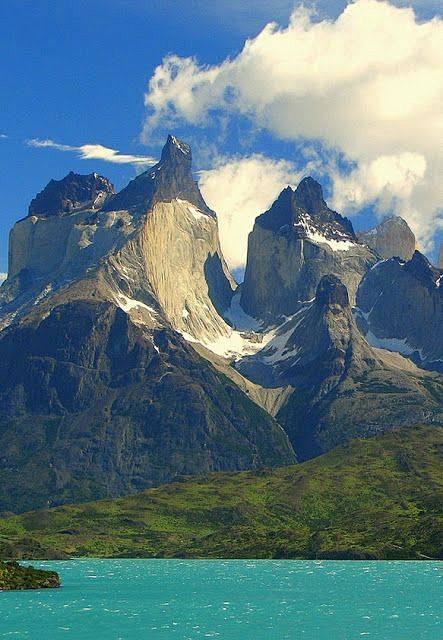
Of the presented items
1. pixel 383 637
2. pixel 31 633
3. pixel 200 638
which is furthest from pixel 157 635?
pixel 383 637

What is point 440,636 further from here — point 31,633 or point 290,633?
point 31,633

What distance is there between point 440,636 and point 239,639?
33414mm

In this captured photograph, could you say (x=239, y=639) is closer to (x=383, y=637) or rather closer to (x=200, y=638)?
(x=200, y=638)

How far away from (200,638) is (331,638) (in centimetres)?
2142

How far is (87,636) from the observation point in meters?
197

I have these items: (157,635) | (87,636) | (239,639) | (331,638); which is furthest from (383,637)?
(87,636)

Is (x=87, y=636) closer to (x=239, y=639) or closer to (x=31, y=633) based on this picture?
(x=31, y=633)

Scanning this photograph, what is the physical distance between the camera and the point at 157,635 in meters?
196

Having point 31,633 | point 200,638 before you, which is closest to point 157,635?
point 200,638

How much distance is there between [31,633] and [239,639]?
1442 inches

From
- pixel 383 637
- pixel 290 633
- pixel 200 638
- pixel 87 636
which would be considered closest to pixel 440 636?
pixel 383 637

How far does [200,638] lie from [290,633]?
1661 centimetres

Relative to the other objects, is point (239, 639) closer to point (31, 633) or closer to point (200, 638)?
point (200, 638)

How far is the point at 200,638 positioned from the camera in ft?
629
